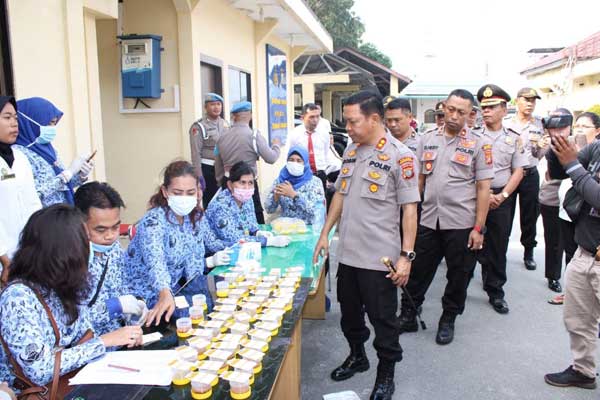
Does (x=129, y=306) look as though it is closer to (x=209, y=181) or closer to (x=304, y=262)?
(x=304, y=262)

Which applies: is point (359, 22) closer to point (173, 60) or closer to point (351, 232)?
point (173, 60)

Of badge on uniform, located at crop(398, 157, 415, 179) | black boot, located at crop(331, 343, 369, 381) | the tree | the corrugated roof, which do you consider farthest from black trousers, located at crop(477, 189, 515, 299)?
the tree

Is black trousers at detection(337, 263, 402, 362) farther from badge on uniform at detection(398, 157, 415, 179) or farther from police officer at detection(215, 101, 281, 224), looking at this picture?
police officer at detection(215, 101, 281, 224)

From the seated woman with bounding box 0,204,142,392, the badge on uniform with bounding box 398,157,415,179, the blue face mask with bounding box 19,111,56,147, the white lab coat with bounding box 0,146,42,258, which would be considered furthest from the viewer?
the blue face mask with bounding box 19,111,56,147

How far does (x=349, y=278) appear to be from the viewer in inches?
112

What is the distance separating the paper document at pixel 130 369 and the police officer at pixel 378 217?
127 centimetres

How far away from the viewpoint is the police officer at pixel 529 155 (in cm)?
468

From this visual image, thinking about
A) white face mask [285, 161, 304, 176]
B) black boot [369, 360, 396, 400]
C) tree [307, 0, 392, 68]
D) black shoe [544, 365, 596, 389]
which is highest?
tree [307, 0, 392, 68]

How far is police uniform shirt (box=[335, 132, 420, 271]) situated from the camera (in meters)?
2.65

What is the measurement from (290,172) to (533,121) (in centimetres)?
254

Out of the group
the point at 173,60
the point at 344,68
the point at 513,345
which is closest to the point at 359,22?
the point at 344,68

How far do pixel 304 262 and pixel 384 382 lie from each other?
86 centimetres

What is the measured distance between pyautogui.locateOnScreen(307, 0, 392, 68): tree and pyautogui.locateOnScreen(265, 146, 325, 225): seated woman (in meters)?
29.2

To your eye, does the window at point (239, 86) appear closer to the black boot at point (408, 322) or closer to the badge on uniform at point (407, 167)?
the black boot at point (408, 322)
